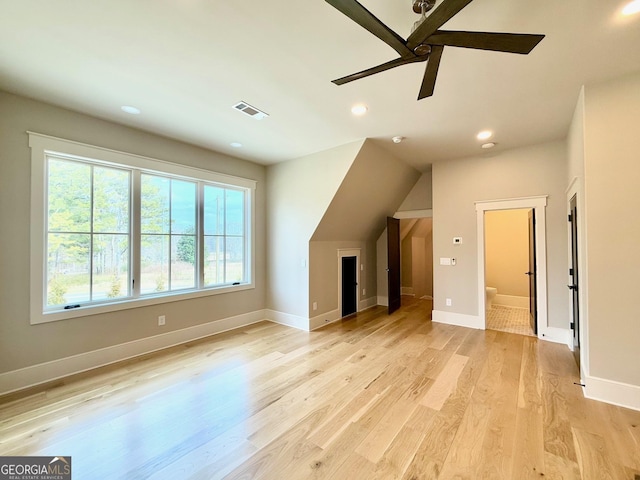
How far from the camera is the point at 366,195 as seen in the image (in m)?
4.76

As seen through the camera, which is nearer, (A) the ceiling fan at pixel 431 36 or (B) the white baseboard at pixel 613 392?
(A) the ceiling fan at pixel 431 36

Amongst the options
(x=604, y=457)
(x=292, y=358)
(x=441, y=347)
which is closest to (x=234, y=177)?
(x=292, y=358)

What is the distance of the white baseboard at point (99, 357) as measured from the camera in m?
2.63

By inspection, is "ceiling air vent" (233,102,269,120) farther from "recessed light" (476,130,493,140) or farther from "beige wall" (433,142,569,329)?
"beige wall" (433,142,569,329)

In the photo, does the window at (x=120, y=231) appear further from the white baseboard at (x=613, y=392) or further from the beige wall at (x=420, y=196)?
the white baseboard at (x=613, y=392)

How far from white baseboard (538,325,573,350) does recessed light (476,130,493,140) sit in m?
2.89

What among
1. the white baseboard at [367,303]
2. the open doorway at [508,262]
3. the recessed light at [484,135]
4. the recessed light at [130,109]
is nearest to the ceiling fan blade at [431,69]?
the recessed light at [484,135]

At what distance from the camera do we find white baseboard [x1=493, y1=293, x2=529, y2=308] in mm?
6031

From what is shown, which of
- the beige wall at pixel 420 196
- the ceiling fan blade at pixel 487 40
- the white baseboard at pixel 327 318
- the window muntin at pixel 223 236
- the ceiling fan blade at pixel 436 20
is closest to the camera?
the ceiling fan blade at pixel 436 20

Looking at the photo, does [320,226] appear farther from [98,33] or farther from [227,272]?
[98,33]

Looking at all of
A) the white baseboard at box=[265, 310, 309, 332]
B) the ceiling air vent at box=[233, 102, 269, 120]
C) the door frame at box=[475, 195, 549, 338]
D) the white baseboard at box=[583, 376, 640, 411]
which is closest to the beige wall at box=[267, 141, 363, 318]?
the white baseboard at box=[265, 310, 309, 332]

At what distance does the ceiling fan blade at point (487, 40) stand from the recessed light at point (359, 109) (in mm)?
1367

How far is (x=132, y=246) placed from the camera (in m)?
3.44

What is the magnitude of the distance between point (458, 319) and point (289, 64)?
14.9 feet
